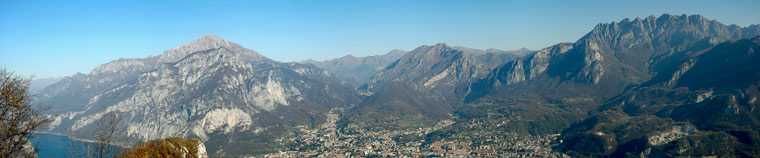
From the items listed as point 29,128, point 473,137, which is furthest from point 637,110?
point 29,128

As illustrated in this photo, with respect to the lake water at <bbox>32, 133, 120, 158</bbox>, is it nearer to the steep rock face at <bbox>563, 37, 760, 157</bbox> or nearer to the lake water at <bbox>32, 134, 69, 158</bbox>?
the lake water at <bbox>32, 134, 69, 158</bbox>

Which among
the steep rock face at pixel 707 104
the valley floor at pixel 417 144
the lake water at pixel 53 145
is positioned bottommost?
the valley floor at pixel 417 144

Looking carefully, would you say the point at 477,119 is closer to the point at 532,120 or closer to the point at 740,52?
the point at 532,120

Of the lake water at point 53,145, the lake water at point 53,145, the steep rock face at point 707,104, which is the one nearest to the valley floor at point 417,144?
the steep rock face at point 707,104

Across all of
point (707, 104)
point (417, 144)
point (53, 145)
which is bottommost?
point (417, 144)

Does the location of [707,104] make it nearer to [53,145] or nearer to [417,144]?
[417,144]

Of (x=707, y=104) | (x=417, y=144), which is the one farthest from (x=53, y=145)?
(x=707, y=104)

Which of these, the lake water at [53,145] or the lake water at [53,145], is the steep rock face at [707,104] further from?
the lake water at [53,145]

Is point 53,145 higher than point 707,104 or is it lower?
lower

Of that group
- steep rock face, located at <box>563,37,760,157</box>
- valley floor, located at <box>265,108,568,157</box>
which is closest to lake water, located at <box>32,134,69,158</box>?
valley floor, located at <box>265,108,568,157</box>

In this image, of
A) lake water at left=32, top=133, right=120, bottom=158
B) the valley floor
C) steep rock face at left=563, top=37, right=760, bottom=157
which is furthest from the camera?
lake water at left=32, top=133, right=120, bottom=158

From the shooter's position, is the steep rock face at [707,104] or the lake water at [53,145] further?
the lake water at [53,145]
